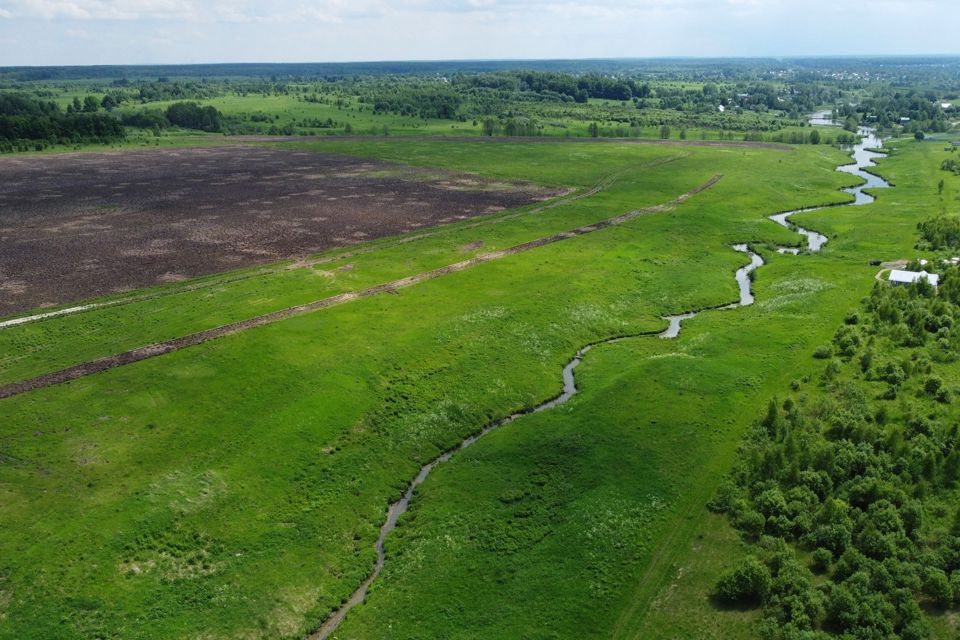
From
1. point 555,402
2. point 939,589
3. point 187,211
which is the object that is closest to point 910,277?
point 555,402

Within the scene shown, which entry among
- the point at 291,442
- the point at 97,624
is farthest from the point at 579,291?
the point at 97,624

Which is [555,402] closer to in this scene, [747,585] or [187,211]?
[747,585]

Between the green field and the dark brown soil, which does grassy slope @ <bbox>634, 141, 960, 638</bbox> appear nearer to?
the green field

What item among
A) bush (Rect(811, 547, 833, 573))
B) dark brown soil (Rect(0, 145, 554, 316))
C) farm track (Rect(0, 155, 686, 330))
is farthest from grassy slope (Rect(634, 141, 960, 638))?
dark brown soil (Rect(0, 145, 554, 316))

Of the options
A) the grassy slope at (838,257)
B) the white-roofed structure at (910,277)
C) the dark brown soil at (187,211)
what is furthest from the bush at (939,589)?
the dark brown soil at (187,211)

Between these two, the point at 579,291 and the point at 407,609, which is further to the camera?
the point at 579,291

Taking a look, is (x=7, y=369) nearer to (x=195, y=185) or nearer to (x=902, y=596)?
(x=902, y=596)
